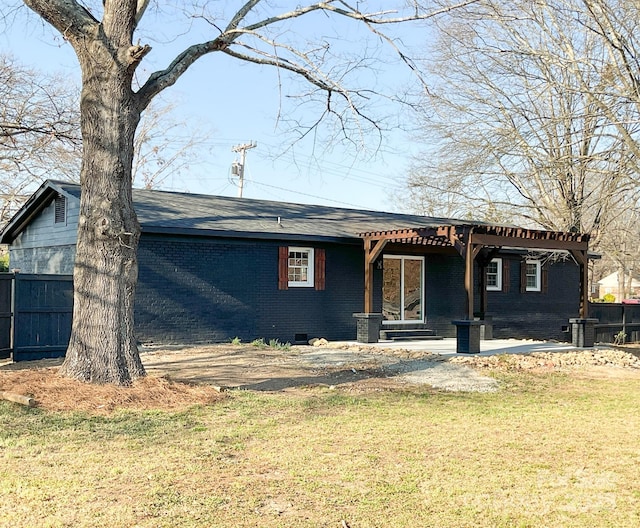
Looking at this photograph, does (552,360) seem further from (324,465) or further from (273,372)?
(324,465)

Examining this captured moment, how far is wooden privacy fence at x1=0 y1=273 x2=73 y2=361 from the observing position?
12.0 meters

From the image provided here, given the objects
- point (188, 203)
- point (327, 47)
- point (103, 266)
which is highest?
point (327, 47)

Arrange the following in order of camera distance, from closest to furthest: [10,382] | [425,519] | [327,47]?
[425,519]
[10,382]
[327,47]

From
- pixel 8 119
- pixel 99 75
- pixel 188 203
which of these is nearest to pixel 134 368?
pixel 99 75

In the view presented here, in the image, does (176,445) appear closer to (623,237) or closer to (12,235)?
(12,235)

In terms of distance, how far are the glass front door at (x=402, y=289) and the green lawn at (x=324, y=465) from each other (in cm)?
940

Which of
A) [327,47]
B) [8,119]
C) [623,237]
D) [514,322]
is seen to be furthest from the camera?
[623,237]

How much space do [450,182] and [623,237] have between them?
1374 cm

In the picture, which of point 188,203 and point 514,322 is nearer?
point 188,203

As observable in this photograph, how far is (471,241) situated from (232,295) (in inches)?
212

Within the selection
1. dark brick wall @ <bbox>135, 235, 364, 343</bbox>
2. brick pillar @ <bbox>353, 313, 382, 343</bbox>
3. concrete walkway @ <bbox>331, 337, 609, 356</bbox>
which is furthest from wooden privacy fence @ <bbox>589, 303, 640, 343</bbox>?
dark brick wall @ <bbox>135, 235, 364, 343</bbox>

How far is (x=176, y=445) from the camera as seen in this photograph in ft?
20.7

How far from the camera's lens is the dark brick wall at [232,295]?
48.3 ft

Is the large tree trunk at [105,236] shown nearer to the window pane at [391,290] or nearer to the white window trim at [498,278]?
the window pane at [391,290]
